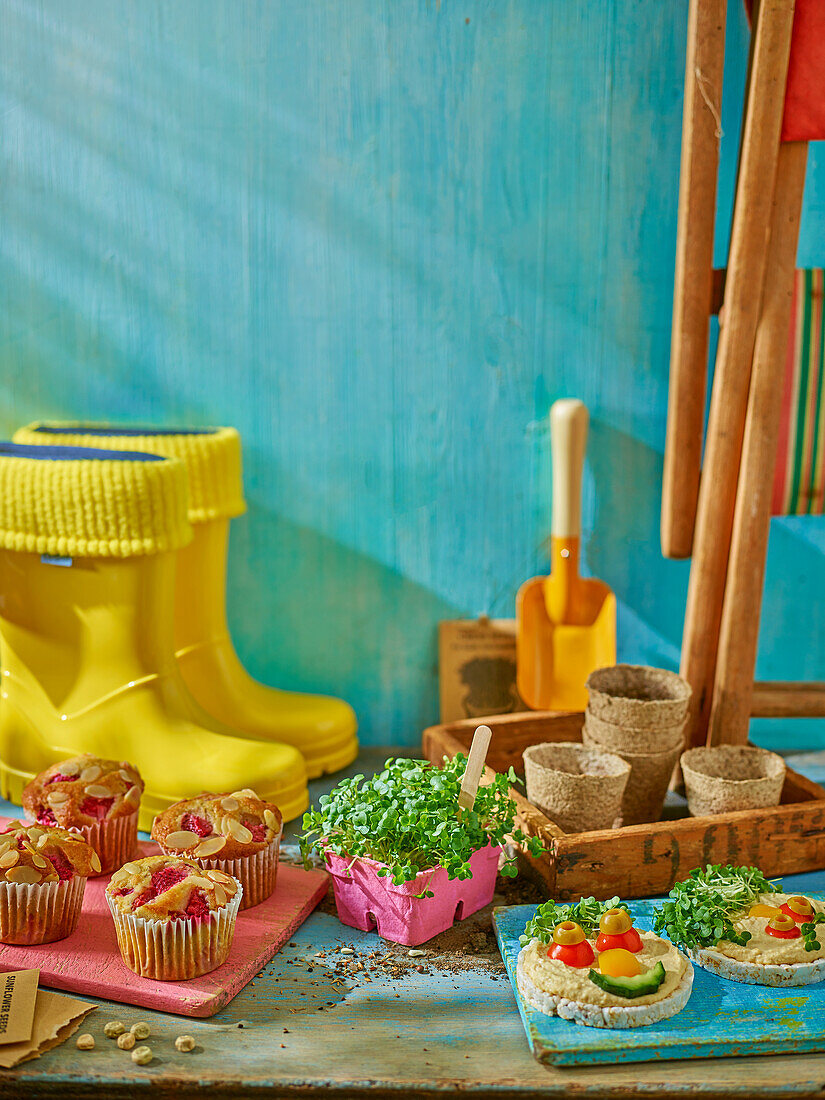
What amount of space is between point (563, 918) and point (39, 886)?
22.9 inches

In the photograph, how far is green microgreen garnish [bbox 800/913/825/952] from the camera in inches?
42.4

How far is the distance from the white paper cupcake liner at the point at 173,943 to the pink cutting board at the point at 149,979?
11mm

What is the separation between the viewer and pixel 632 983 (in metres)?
1.00

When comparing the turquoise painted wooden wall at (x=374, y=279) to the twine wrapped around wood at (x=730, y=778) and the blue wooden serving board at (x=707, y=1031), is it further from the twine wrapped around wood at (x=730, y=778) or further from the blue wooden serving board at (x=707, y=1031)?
the blue wooden serving board at (x=707, y=1031)

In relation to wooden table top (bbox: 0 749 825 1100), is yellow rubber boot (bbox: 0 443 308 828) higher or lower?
higher

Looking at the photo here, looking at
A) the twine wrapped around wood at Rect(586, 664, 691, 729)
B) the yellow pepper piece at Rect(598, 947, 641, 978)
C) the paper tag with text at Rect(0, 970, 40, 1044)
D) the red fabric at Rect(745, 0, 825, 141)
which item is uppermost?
the red fabric at Rect(745, 0, 825, 141)

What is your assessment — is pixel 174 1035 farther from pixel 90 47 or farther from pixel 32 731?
pixel 90 47

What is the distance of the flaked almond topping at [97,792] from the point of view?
128cm

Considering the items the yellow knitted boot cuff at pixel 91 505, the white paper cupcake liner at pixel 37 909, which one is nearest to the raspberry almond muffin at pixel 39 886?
the white paper cupcake liner at pixel 37 909

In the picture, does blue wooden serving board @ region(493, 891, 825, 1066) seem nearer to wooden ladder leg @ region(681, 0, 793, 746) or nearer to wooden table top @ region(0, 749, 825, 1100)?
wooden table top @ region(0, 749, 825, 1100)

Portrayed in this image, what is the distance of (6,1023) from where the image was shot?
0.99 meters

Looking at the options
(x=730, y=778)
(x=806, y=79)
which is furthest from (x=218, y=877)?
(x=806, y=79)

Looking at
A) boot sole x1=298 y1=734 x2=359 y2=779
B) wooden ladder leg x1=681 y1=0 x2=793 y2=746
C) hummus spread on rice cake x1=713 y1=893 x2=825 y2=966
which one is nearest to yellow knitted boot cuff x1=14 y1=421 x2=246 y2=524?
boot sole x1=298 y1=734 x2=359 y2=779

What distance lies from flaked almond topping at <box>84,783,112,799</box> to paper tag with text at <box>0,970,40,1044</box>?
25cm
